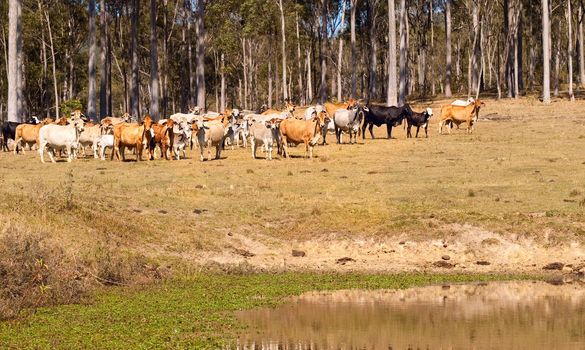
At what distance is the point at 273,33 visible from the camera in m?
91.2

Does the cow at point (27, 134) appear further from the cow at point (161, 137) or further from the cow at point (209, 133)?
the cow at point (209, 133)

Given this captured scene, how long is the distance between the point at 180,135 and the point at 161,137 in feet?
4.03

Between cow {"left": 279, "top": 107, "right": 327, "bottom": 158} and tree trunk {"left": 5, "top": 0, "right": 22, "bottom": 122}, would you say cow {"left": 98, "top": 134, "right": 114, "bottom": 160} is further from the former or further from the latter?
tree trunk {"left": 5, "top": 0, "right": 22, "bottom": 122}

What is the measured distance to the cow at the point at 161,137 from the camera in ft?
121

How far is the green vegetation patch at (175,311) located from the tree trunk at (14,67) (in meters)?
32.8

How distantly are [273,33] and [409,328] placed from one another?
7797 centimetres

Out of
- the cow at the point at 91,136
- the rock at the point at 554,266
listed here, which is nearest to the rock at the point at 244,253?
the rock at the point at 554,266

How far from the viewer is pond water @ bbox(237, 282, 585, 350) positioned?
13.8m

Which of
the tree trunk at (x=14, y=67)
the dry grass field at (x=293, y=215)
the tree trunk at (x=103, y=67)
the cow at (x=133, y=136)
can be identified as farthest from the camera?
the tree trunk at (x=103, y=67)

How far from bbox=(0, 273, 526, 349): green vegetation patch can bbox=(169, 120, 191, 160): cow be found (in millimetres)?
17777

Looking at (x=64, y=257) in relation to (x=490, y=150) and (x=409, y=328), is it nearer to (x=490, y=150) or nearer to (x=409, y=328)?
(x=409, y=328)

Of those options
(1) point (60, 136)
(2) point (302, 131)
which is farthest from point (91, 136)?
(2) point (302, 131)

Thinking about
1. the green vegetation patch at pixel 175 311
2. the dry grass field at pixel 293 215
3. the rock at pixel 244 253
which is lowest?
the green vegetation patch at pixel 175 311

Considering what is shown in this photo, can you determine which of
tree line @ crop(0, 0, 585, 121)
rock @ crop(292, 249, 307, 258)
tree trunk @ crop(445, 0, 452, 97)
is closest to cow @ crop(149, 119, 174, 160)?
rock @ crop(292, 249, 307, 258)
